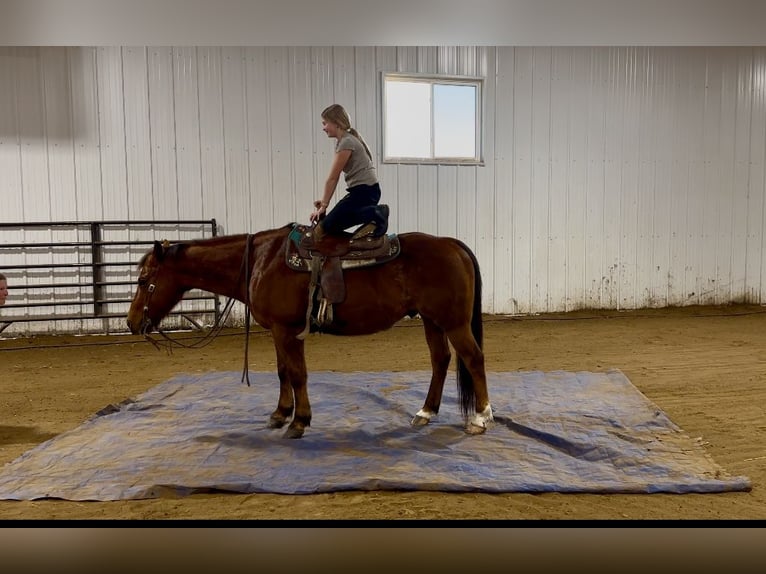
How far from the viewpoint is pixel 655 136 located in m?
8.86

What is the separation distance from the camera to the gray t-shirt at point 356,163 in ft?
10.9

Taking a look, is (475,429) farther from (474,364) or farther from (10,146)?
(10,146)

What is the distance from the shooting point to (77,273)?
24.9 feet

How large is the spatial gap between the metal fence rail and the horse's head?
12.7ft

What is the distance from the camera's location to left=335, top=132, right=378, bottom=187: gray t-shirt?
10.9ft

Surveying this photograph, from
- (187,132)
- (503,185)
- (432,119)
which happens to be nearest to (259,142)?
(187,132)

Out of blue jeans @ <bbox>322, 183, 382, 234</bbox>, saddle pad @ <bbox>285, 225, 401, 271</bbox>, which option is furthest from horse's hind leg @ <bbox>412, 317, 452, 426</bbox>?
blue jeans @ <bbox>322, 183, 382, 234</bbox>

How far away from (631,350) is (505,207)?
3.16 m

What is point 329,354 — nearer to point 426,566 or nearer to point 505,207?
point 505,207

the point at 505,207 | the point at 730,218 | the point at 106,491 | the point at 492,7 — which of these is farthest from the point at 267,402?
the point at 730,218

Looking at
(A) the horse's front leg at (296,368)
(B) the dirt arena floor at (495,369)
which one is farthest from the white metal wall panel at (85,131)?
(A) the horse's front leg at (296,368)

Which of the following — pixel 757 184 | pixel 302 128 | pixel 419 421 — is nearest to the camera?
pixel 419 421

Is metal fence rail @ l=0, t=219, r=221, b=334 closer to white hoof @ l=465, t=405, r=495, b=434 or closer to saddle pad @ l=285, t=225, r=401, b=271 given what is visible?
saddle pad @ l=285, t=225, r=401, b=271

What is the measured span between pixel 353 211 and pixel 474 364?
48.0 inches
